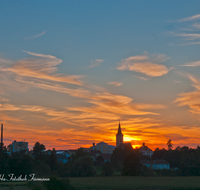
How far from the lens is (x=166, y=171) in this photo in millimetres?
94375

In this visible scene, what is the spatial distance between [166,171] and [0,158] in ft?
175

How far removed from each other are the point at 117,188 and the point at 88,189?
4.84 metres

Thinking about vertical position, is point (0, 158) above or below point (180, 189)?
above

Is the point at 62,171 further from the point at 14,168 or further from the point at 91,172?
the point at 14,168

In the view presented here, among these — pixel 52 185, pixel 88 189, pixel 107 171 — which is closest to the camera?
pixel 52 185

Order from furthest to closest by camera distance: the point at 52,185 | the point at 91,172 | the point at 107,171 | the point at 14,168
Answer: the point at 107,171
the point at 91,172
the point at 14,168
the point at 52,185

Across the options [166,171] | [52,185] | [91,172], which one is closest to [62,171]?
[91,172]

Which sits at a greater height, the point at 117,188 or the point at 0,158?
the point at 0,158

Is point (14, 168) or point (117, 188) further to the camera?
point (14, 168)

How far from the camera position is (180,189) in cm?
4753

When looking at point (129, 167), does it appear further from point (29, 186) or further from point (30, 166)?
point (29, 186)

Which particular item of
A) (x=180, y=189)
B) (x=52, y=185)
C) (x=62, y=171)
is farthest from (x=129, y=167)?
(x=52, y=185)

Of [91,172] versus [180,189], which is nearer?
[180,189]

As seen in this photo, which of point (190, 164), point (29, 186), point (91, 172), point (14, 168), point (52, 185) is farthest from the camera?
point (190, 164)
